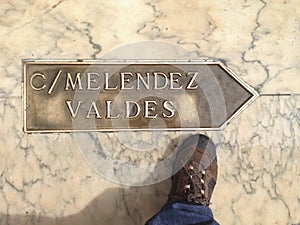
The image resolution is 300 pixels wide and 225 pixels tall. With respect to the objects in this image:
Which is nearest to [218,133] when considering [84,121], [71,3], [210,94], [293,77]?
[210,94]

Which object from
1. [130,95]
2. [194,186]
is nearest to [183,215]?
[194,186]

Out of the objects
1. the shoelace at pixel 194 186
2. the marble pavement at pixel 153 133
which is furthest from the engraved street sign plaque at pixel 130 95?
the shoelace at pixel 194 186

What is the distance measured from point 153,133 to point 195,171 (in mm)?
160

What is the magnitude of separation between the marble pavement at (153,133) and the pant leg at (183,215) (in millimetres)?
105

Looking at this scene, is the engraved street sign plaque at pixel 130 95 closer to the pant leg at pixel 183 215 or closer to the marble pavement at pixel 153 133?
the marble pavement at pixel 153 133

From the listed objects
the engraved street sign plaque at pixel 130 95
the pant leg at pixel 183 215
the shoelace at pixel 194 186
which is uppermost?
the engraved street sign plaque at pixel 130 95

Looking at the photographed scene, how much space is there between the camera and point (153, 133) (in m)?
1.48

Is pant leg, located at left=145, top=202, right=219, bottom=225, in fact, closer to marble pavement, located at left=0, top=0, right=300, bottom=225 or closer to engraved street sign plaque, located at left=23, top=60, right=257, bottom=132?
marble pavement, located at left=0, top=0, right=300, bottom=225

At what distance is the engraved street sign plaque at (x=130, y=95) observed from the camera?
4.81 feet

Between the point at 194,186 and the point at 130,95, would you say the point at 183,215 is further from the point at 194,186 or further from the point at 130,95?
the point at 130,95

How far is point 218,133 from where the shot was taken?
58.8 inches

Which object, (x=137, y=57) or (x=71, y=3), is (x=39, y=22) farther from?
(x=137, y=57)

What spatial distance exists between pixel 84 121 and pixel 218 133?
383 mm

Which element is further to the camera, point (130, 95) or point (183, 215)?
point (130, 95)
